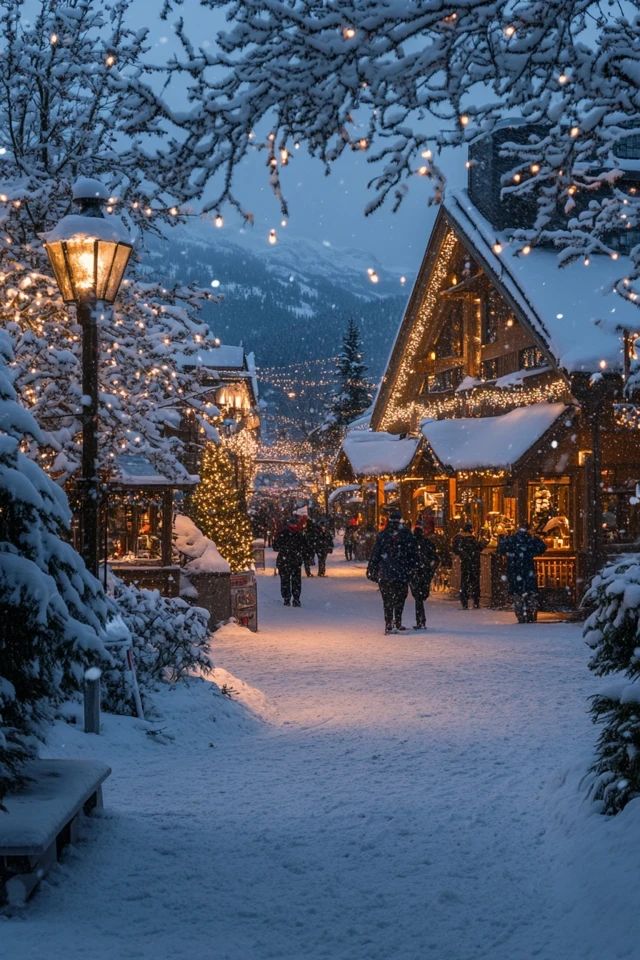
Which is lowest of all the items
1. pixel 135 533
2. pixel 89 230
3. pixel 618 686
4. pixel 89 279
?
pixel 618 686

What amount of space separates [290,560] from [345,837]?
16.4 meters

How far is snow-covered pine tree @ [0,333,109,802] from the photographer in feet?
14.7

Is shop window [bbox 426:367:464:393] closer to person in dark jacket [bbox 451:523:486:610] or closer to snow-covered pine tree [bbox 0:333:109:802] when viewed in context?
person in dark jacket [bbox 451:523:486:610]

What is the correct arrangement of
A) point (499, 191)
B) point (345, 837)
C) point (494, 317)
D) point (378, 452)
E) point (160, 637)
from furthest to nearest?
point (378, 452) < point (494, 317) < point (499, 191) < point (160, 637) < point (345, 837)

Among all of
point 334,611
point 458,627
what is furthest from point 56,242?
point 334,611

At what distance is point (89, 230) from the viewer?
787 cm

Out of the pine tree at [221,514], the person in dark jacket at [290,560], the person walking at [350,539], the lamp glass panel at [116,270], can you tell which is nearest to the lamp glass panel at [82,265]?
the lamp glass panel at [116,270]

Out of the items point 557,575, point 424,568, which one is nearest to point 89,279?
point 424,568

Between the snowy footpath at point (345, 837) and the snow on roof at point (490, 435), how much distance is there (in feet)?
32.8

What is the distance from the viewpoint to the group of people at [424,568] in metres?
17.4

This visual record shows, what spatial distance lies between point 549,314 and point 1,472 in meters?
18.2

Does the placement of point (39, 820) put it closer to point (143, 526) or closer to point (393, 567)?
point (393, 567)

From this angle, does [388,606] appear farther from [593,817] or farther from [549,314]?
[593,817]

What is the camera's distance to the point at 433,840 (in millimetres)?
5945
